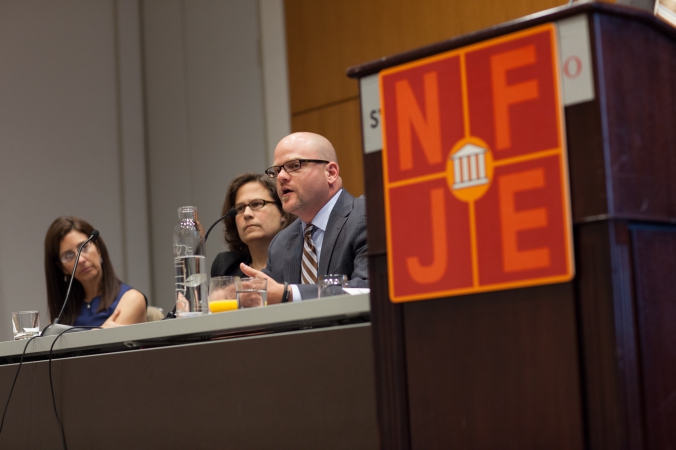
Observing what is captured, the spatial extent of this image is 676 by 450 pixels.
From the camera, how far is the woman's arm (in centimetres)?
331

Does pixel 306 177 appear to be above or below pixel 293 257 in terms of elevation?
above

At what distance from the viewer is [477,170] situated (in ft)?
3.65

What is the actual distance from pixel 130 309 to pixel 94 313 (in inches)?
9.2

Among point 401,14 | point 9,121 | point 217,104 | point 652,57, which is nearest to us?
point 652,57

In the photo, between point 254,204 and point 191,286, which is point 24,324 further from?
point 254,204

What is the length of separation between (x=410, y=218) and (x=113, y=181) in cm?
438

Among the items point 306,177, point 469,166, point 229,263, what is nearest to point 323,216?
point 306,177

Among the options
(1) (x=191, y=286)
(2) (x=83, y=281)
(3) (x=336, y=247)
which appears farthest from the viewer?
(2) (x=83, y=281)

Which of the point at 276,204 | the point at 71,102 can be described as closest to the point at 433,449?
the point at 276,204

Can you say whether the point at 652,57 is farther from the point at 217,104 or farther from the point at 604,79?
the point at 217,104

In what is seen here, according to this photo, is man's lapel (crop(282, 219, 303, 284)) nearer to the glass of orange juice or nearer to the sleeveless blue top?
the glass of orange juice

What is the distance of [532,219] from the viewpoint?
1.07 m

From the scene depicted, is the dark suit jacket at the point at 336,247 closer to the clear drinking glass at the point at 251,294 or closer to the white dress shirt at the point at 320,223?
the white dress shirt at the point at 320,223

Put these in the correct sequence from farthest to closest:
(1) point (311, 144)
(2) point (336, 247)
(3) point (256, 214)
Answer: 1. (3) point (256, 214)
2. (1) point (311, 144)
3. (2) point (336, 247)
